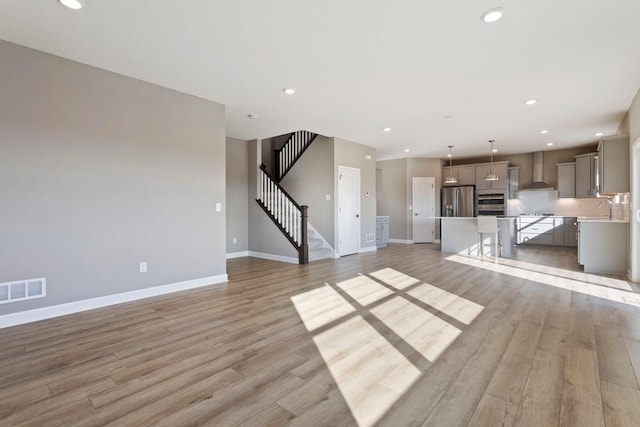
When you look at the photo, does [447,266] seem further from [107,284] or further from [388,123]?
[107,284]

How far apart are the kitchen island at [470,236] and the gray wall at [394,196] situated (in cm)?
222

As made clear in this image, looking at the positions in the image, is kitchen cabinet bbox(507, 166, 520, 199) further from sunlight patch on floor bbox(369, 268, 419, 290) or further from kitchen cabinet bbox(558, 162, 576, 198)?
sunlight patch on floor bbox(369, 268, 419, 290)

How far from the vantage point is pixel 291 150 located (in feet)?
26.3

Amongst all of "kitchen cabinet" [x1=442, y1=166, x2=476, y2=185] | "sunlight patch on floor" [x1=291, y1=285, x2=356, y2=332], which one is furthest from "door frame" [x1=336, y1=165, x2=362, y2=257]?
"kitchen cabinet" [x1=442, y1=166, x2=476, y2=185]

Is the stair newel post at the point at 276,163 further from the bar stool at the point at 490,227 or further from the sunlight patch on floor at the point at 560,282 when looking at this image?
the bar stool at the point at 490,227

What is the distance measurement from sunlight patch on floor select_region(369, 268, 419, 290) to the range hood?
6.09 metres

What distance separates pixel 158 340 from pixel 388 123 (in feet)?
16.6

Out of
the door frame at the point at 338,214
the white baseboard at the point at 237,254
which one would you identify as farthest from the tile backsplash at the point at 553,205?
the white baseboard at the point at 237,254

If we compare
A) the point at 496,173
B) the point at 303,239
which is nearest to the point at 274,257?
the point at 303,239

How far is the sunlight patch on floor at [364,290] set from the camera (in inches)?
150

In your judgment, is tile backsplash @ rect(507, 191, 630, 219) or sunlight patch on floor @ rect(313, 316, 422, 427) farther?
tile backsplash @ rect(507, 191, 630, 219)

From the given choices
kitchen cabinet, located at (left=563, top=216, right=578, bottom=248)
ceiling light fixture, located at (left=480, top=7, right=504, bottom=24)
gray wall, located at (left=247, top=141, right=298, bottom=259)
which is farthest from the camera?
kitchen cabinet, located at (left=563, top=216, right=578, bottom=248)

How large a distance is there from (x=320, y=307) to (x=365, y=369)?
138cm

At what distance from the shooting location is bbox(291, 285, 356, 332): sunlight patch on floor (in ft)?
10.2
